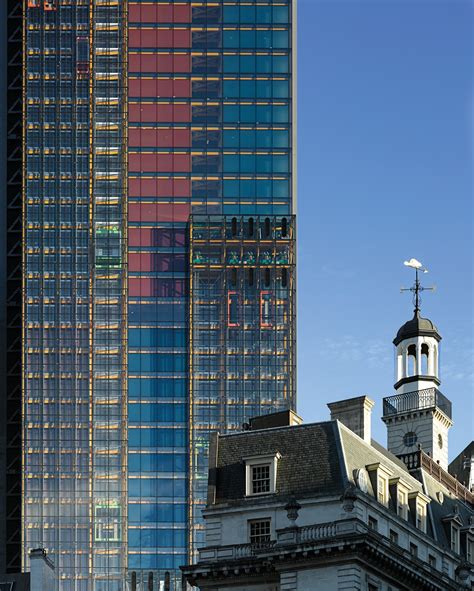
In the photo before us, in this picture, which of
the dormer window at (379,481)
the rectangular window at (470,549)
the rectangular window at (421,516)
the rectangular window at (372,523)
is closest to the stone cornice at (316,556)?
the rectangular window at (372,523)

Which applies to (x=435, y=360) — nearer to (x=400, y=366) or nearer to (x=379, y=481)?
(x=400, y=366)

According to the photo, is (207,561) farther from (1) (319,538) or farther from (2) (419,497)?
(2) (419,497)

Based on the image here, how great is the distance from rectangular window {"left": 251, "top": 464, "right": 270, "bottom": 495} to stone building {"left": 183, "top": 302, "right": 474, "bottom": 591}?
0.06m

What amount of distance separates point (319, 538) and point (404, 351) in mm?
74169

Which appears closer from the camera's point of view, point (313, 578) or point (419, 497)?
point (313, 578)

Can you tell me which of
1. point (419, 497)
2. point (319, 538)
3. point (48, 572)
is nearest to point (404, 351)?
point (48, 572)

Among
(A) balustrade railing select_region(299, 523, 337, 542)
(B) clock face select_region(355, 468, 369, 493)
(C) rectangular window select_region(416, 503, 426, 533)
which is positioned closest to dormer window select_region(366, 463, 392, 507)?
(B) clock face select_region(355, 468, 369, 493)

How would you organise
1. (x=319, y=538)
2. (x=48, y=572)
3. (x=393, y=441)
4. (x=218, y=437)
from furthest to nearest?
(x=393, y=441)
(x=48, y=572)
(x=218, y=437)
(x=319, y=538)

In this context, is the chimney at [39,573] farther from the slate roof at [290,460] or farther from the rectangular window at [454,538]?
the rectangular window at [454,538]

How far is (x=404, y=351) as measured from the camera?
586 feet

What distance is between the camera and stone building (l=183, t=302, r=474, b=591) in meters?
106

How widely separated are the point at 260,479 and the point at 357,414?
1348 centimetres

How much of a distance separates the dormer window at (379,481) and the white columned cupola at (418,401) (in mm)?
60540

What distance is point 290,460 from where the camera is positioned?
Result: 111 m
